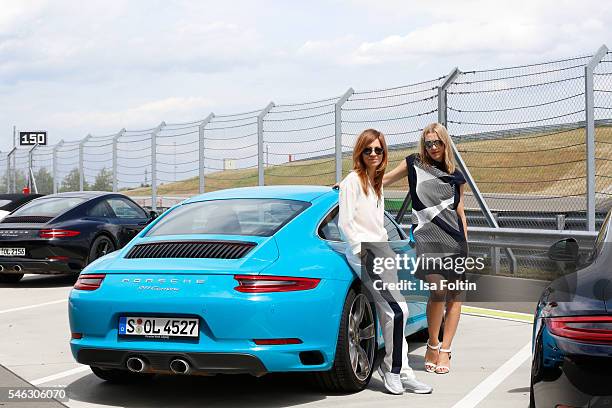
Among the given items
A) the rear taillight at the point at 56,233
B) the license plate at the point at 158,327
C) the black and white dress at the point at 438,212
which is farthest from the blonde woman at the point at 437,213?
the rear taillight at the point at 56,233

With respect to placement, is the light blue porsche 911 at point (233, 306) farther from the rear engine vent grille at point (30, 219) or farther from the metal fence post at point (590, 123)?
the rear engine vent grille at point (30, 219)

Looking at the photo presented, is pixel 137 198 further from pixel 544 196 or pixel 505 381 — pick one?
pixel 505 381

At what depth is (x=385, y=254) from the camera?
648cm

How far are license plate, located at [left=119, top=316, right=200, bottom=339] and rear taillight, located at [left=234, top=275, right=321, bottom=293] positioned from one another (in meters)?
0.35

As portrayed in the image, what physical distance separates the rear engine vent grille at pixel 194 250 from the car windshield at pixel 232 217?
9.6 inches

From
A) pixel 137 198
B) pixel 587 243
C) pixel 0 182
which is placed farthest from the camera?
pixel 0 182

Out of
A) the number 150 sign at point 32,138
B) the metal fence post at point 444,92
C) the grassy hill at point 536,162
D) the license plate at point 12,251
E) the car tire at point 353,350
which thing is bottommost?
the license plate at point 12,251

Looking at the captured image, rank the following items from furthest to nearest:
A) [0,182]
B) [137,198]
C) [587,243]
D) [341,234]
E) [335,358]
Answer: [0,182] < [137,198] < [587,243] < [341,234] < [335,358]

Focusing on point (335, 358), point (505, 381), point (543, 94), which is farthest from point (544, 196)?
point (335, 358)

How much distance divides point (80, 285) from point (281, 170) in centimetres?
1242

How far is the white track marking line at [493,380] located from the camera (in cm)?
596

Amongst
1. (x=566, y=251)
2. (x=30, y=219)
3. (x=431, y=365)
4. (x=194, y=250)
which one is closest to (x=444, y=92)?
(x=30, y=219)

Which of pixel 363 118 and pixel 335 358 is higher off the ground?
pixel 363 118

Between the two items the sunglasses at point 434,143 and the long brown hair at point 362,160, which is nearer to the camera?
the long brown hair at point 362,160
